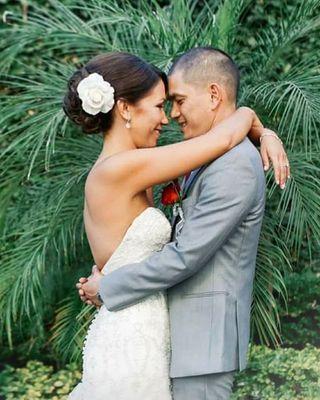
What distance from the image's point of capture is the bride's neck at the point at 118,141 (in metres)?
3.22

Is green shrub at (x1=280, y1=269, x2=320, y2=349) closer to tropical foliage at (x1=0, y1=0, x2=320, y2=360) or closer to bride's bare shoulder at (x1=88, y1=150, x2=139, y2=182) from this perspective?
tropical foliage at (x1=0, y1=0, x2=320, y2=360)

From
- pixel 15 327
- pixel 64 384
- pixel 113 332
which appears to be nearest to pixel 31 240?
pixel 64 384

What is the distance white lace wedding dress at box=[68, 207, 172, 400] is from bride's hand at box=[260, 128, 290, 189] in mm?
460

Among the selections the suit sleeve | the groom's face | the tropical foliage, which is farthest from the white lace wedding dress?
the tropical foliage

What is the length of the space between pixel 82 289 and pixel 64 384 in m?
1.80

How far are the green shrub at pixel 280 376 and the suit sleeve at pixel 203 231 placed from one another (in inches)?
72.5

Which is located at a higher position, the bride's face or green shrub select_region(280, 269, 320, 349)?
the bride's face

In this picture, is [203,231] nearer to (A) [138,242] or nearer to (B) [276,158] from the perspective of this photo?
(A) [138,242]

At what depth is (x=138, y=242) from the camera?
3145 mm

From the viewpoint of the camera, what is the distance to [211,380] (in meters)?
3.01

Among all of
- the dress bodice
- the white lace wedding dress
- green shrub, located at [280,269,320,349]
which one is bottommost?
green shrub, located at [280,269,320,349]

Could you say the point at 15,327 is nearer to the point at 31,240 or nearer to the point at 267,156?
the point at 31,240

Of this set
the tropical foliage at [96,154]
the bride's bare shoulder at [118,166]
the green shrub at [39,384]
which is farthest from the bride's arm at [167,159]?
the green shrub at [39,384]

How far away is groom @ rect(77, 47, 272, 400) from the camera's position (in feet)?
9.64
